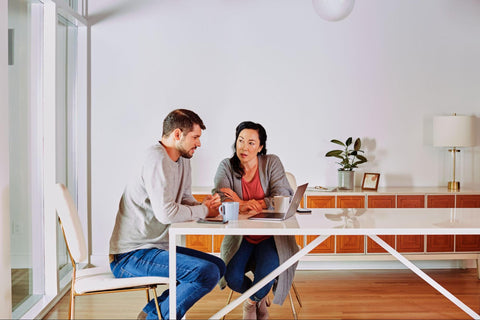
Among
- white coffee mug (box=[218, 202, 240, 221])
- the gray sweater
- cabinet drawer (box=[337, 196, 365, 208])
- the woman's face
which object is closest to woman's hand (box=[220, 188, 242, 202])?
the woman's face

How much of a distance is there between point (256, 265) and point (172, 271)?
2.66ft

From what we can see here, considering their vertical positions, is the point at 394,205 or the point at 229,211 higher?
the point at 229,211

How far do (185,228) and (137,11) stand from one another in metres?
3.18

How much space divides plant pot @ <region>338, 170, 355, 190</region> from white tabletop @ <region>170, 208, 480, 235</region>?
1.85 meters

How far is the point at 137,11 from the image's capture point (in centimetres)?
532

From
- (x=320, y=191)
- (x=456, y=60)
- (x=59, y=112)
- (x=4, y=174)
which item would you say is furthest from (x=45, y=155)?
(x=456, y=60)

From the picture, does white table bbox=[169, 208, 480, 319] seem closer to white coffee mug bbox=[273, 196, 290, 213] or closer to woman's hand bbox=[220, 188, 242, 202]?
white coffee mug bbox=[273, 196, 290, 213]

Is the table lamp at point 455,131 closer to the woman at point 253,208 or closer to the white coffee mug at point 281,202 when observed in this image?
the woman at point 253,208

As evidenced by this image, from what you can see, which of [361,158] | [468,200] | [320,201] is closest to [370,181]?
[361,158]

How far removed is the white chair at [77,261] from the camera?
9.16ft

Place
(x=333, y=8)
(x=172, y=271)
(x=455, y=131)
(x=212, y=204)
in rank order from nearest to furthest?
(x=172, y=271)
(x=212, y=204)
(x=333, y=8)
(x=455, y=131)

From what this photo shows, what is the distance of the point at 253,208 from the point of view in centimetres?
338

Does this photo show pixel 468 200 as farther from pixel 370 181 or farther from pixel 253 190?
pixel 253 190

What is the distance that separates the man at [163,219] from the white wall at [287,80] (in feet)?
7.45
